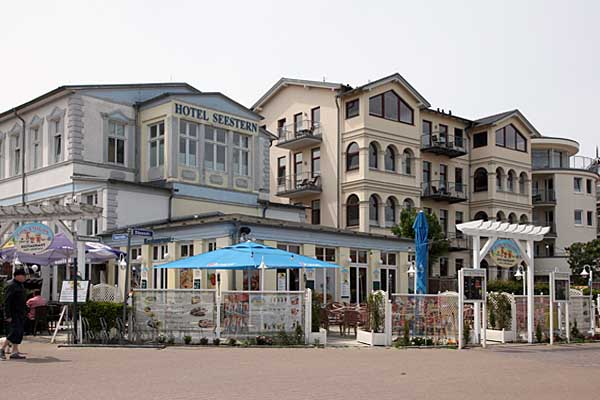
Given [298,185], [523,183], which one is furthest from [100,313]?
[523,183]

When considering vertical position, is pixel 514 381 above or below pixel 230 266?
below

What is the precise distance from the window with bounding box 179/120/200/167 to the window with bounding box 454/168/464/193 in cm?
2028

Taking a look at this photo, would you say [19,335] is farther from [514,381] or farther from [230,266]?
[514,381]

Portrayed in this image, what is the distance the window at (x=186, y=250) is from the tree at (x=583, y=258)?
1189 inches

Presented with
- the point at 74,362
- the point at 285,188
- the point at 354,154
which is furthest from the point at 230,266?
the point at 285,188

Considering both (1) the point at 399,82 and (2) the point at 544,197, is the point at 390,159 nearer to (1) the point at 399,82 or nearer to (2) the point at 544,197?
(1) the point at 399,82

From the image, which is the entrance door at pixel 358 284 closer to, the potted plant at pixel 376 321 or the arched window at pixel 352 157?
the arched window at pixel 352 157

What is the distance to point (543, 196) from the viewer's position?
53906mm

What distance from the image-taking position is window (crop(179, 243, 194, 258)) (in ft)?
83.7

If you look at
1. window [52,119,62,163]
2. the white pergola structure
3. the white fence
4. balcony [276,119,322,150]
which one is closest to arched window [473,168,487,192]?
balcony [276,119,322,150]

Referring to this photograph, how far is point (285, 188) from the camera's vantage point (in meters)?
44.8

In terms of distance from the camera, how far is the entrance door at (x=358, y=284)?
29.6 meters

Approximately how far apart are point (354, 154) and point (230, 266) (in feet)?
77.1

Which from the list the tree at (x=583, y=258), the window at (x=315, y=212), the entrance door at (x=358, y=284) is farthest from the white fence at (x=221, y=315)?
the tree at (x=583, y=258)
